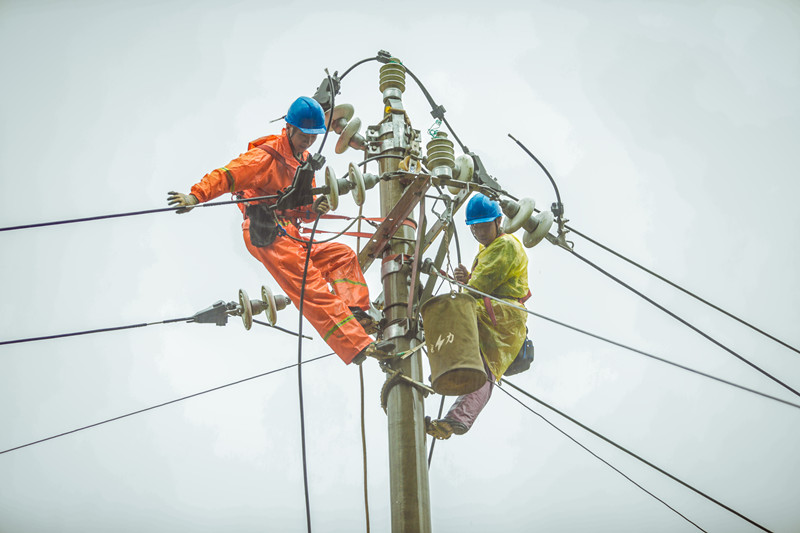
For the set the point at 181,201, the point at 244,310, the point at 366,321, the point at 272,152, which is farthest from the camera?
the point at 272,152

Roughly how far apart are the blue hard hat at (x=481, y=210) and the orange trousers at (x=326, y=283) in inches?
35.6

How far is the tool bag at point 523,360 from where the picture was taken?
177 inches

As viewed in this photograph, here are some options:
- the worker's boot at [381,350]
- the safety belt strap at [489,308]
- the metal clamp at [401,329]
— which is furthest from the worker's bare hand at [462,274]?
the worker's boot at [381,350]

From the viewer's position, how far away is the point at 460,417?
3.96 meters

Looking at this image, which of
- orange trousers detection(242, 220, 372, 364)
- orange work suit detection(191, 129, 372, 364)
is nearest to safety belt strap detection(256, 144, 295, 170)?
orange work suit detection(191, 129, 372, 364)

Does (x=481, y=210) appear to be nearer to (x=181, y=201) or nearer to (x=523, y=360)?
(x=523, y=360)

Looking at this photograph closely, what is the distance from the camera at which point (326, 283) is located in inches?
172

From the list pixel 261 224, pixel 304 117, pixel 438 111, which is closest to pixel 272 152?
pixel 304 117

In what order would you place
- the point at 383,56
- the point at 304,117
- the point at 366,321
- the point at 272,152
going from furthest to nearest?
the point at 383,56 < the point at 304,117 < the point at 272,152 < the point at 366,321

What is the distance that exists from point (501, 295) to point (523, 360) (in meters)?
0.51

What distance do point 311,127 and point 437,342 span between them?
1.99 meters

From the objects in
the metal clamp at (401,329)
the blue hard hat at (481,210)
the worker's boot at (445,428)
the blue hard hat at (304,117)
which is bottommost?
the worker's boot at (445,428)

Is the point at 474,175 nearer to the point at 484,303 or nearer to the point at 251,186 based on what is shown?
the point at 484,303

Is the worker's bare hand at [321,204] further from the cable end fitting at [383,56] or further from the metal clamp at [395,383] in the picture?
the cable end fitting at [383,56]
